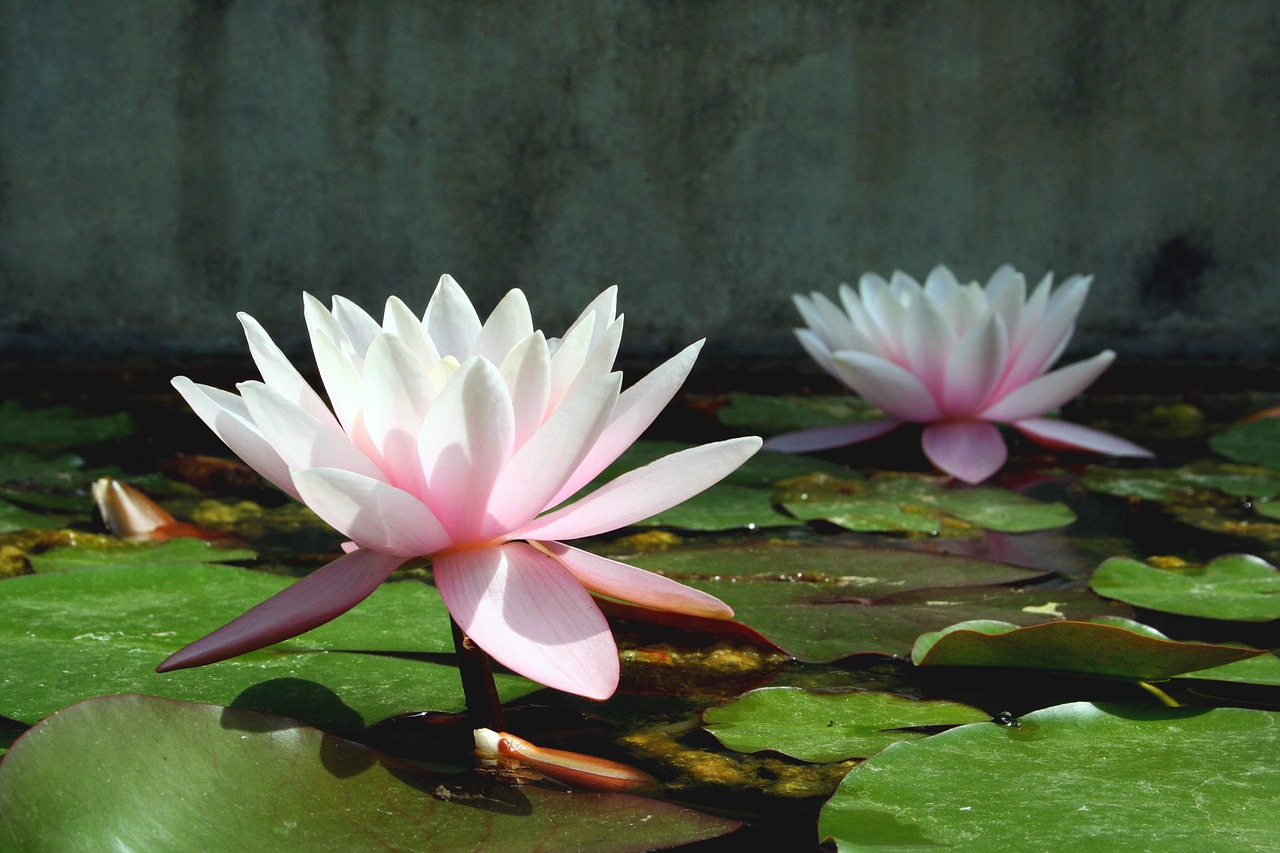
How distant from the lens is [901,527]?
1.15m

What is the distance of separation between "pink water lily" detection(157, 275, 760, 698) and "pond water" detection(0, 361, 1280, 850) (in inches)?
2.7

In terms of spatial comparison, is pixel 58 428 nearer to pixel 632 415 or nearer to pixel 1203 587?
pixel 632 415

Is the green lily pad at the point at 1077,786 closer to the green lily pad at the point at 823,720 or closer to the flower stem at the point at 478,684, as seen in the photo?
the green lily pad at the point at 823,720

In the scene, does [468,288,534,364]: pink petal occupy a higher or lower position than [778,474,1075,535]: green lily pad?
higher

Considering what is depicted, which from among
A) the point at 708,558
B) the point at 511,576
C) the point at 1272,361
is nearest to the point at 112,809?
the point at 511,576

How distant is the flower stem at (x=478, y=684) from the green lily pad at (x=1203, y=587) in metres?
0.54

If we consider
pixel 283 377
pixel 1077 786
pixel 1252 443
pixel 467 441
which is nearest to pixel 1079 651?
pixel 1077 786

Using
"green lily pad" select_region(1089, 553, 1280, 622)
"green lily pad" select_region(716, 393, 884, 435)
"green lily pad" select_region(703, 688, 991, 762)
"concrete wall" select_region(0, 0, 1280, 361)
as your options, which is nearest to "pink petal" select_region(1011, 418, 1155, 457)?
"green lily pad" select_region(716, 393, 884, 435)

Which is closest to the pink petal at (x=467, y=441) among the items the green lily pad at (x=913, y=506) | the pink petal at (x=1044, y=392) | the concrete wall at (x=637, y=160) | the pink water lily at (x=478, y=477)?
the pink water lily at (x=478, y=477)

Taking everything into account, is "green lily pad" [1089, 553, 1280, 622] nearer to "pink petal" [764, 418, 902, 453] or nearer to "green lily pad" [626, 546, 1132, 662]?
"green lily pad" [626, 546, 1132, 662]

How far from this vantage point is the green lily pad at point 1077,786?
47 cm

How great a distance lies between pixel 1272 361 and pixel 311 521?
253cm

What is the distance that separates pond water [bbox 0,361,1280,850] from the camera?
0.52 meters

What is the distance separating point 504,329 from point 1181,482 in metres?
1.09
